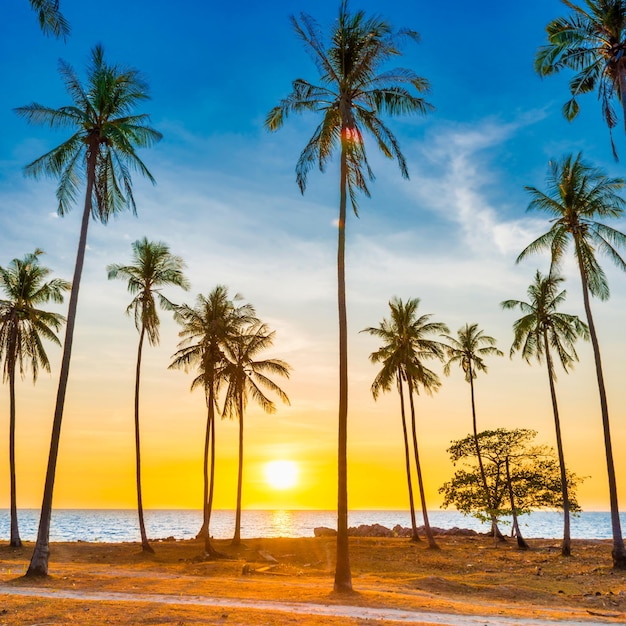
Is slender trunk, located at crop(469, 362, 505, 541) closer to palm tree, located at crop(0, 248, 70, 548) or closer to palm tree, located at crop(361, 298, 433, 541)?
palm tree, located at crop(361, 298, 433, 541)

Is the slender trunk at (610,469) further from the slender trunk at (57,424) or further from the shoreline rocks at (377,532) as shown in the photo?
the shoreline rocks at (377,532)

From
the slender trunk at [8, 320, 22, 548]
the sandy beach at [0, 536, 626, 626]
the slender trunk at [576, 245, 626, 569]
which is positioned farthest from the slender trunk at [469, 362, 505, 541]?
the slender trunk at [8, 320, 22, 548]

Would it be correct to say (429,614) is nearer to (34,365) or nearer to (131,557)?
(131,557)

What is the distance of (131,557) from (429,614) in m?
20.6

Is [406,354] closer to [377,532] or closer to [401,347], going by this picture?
[401,347]

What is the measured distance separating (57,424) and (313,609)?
11.4 metres

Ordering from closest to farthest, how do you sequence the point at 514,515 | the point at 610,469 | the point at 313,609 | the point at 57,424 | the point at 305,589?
the point at 313,609, the point at 305,589, the point at 57,424, the point at 610,469, the point at 514,515

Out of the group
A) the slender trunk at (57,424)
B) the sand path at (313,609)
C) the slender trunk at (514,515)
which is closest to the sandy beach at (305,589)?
the sand path at (313,609)

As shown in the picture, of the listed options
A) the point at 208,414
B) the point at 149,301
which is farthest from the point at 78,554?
the point at 149,301

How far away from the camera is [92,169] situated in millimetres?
22547

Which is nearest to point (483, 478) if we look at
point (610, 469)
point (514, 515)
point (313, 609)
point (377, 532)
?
point (514, 515)

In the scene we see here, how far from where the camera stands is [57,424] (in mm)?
19719

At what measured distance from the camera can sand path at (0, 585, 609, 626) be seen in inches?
500

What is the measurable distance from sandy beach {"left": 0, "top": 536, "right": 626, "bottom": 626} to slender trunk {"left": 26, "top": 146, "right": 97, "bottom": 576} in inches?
30.6
